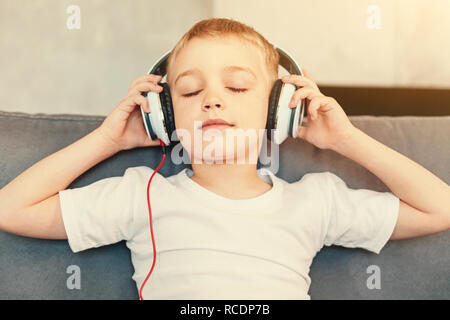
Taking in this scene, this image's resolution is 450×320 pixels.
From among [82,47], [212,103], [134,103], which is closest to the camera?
[212,103]

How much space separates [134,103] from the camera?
1005 mm

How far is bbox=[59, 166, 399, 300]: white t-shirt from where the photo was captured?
90 centimetres

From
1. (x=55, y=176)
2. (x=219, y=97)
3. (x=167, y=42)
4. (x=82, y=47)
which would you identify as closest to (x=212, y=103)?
(x=219, y=97)

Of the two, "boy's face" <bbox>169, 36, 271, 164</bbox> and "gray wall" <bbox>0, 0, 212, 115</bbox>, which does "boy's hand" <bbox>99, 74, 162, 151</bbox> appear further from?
"gray wall" <bbox>0, 0, 212, 115</bbox>

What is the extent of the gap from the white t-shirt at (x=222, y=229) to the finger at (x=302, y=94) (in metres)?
0.22

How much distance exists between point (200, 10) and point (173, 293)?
4.19 ft

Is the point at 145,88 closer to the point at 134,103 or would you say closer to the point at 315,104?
the point at 134,103

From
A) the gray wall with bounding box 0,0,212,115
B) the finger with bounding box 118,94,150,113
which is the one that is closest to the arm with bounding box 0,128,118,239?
the finger with bounding box 118,94,150,113

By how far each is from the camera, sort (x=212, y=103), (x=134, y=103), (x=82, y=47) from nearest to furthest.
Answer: (x=212, y=103) → (x=134, y=103) → (x=82, y=47)

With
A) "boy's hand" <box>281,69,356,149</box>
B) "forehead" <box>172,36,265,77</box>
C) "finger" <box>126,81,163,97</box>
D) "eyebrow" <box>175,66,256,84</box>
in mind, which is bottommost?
"boy's hand" <box>281,69,356,149</box>

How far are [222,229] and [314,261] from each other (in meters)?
0.30

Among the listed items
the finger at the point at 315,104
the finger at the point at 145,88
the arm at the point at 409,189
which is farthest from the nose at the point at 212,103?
the arm at the point at 409,189

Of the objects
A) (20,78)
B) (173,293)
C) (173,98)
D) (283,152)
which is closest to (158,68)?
(173,98)
